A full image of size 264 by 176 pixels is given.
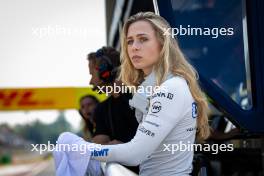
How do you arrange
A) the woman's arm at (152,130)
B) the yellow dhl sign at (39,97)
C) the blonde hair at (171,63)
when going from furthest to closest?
the yellow dhl sign at (39,97) → the blonde hair at (171,63) → the woman's arm at (152,130)

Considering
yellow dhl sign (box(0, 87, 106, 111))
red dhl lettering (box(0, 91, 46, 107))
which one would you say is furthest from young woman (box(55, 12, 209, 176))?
red dhl lettering (box(0, 91, 46, 107))

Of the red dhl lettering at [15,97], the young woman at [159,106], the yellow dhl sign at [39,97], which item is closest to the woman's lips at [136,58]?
the young woman at [159,106]

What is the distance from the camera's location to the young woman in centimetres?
119

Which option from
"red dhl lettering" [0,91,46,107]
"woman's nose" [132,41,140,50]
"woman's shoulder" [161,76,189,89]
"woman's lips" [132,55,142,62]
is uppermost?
"woman's nose" [132,41,140,50]

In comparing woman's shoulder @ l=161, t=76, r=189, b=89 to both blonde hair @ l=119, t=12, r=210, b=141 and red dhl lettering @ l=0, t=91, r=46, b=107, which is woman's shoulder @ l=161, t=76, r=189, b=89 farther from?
red dhl lettering @ l=0, t=91, r=46, b=107

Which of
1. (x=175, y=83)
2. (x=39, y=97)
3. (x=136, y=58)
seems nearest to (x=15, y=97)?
(x=39, y=97)

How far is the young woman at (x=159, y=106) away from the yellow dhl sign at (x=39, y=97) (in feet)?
8.61

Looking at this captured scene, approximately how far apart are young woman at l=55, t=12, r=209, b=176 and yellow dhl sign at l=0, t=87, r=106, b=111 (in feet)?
8.61

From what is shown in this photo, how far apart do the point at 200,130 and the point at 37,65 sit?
8.71ft

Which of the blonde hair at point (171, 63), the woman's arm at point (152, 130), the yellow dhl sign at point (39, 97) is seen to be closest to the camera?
the woman's arm at point (152, 130)

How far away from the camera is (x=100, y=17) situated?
131 inches

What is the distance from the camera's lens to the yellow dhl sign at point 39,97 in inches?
165

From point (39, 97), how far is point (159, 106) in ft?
11.1

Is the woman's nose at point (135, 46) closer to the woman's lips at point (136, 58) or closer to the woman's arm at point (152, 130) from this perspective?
the woman's lips at point (136, 58)
